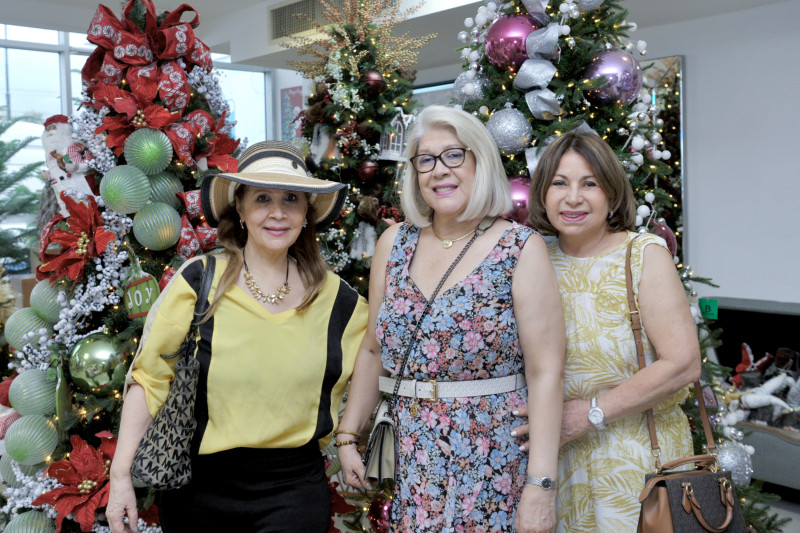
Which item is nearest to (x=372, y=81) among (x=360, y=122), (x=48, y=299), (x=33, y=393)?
(x=360, y=122)

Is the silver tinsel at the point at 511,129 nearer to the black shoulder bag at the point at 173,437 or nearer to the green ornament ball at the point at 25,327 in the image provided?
the black shoulder bag at the point at 173,437

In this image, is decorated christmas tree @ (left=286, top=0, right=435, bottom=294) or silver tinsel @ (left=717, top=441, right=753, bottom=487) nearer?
silver tinsel @ (left=717, top=441, right=753, bottom=487)

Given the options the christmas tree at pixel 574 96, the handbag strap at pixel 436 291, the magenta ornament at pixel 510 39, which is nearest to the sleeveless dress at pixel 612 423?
the handbag strap at pixel 436 291

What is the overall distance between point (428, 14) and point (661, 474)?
180 inches

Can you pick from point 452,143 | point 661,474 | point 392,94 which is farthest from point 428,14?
point 661,474

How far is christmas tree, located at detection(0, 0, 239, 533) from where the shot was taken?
2.34m

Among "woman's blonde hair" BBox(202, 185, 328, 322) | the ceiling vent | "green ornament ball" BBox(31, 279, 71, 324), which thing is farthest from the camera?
the ceiling vent

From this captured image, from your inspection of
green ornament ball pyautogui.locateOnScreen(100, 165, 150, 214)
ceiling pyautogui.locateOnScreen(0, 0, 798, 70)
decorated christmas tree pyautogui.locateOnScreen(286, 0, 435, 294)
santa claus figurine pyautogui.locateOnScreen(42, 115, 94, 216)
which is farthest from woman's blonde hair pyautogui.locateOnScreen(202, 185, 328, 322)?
ceiling pyautogui.locateOnScreen(0, 0, 798, 70)

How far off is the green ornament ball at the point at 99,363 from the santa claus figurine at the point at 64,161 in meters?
0.48

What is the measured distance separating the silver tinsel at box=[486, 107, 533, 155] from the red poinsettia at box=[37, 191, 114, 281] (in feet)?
4.89

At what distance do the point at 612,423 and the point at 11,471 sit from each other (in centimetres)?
218

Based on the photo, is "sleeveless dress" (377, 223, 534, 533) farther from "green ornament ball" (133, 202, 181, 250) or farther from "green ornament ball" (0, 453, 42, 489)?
"green ornament ball" (0, 453, 42, 489)

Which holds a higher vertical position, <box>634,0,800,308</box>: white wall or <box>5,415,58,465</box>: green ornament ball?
<box>634,0,800,308</box>: white wall

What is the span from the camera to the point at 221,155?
2625 mm
